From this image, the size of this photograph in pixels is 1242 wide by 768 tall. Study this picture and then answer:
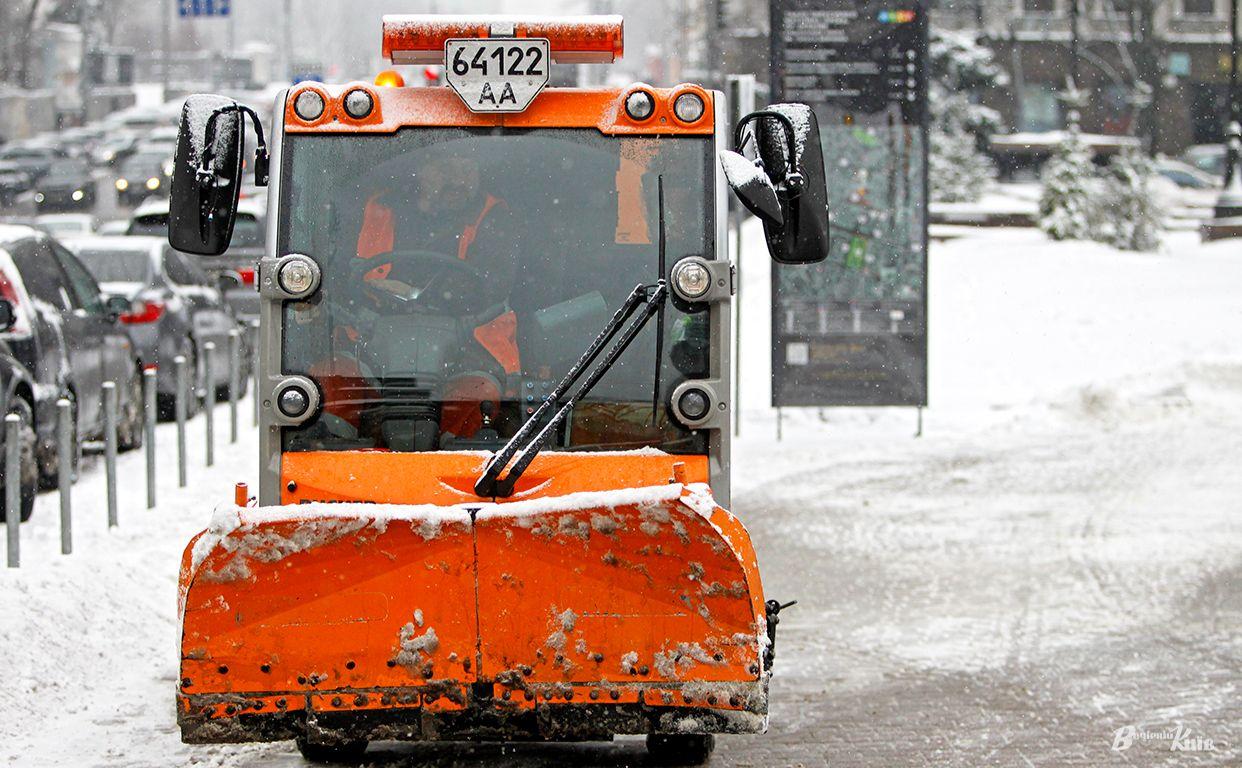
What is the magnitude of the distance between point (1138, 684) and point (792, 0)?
833cm

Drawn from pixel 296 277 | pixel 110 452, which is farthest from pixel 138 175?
pixel 296 277

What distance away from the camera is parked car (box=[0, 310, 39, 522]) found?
11094 mm

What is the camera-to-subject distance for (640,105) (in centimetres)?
640

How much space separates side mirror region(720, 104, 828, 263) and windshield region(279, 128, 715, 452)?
0.22 m

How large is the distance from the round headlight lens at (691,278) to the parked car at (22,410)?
239 inches

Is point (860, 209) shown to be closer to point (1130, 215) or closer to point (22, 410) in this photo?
point (22, 410)

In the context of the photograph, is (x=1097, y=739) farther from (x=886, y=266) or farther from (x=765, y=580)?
(x=886, y=266)

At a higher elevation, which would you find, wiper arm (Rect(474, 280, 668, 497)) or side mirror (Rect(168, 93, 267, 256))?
side mirror (Rect(168, 93, 267, 256))

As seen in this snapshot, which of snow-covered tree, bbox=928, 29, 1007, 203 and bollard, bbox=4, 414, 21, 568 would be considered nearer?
bollard, bbox=4, 414, 21, 568

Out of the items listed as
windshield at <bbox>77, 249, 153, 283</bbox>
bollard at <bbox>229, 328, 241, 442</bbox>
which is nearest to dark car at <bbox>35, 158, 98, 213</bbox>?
windshield at <bbox>77, 249, 153, 283</bbox>

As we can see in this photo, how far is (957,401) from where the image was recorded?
18766mm

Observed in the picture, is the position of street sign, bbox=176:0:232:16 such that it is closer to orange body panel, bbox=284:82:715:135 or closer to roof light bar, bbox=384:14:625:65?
roof light bar, bbox=384:14:625:65

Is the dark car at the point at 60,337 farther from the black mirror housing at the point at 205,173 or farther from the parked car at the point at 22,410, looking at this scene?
the black mirror housing at the point at 205,173

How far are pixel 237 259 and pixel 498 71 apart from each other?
628 inches
